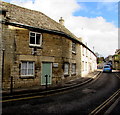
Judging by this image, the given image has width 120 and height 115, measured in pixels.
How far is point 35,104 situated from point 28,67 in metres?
4.65

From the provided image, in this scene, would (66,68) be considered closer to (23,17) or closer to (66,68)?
(66,68)

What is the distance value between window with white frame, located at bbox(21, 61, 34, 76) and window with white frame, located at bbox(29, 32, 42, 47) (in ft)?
5.76

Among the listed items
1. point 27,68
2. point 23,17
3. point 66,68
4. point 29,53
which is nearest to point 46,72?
point 27,68

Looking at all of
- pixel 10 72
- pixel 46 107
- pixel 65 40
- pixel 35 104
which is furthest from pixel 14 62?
pixel 65 40

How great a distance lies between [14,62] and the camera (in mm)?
9141

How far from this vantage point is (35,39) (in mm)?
10289

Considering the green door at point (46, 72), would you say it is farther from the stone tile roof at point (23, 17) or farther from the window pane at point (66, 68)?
the stone tile roof at point (23, 17)

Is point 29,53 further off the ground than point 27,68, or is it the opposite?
point 29,53

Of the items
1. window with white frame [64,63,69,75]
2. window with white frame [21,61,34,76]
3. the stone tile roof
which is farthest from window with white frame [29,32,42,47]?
window with white frame [64,63,69,75]

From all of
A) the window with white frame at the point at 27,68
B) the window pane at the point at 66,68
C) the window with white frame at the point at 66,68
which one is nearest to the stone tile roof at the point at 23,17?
the window with white frame at the point at 27,68

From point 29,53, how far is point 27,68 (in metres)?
1.34

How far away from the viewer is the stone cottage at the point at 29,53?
8.91 meters

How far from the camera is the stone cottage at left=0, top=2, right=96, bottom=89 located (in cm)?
891

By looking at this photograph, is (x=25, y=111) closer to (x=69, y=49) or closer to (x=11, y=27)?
(x=11, y=27)
